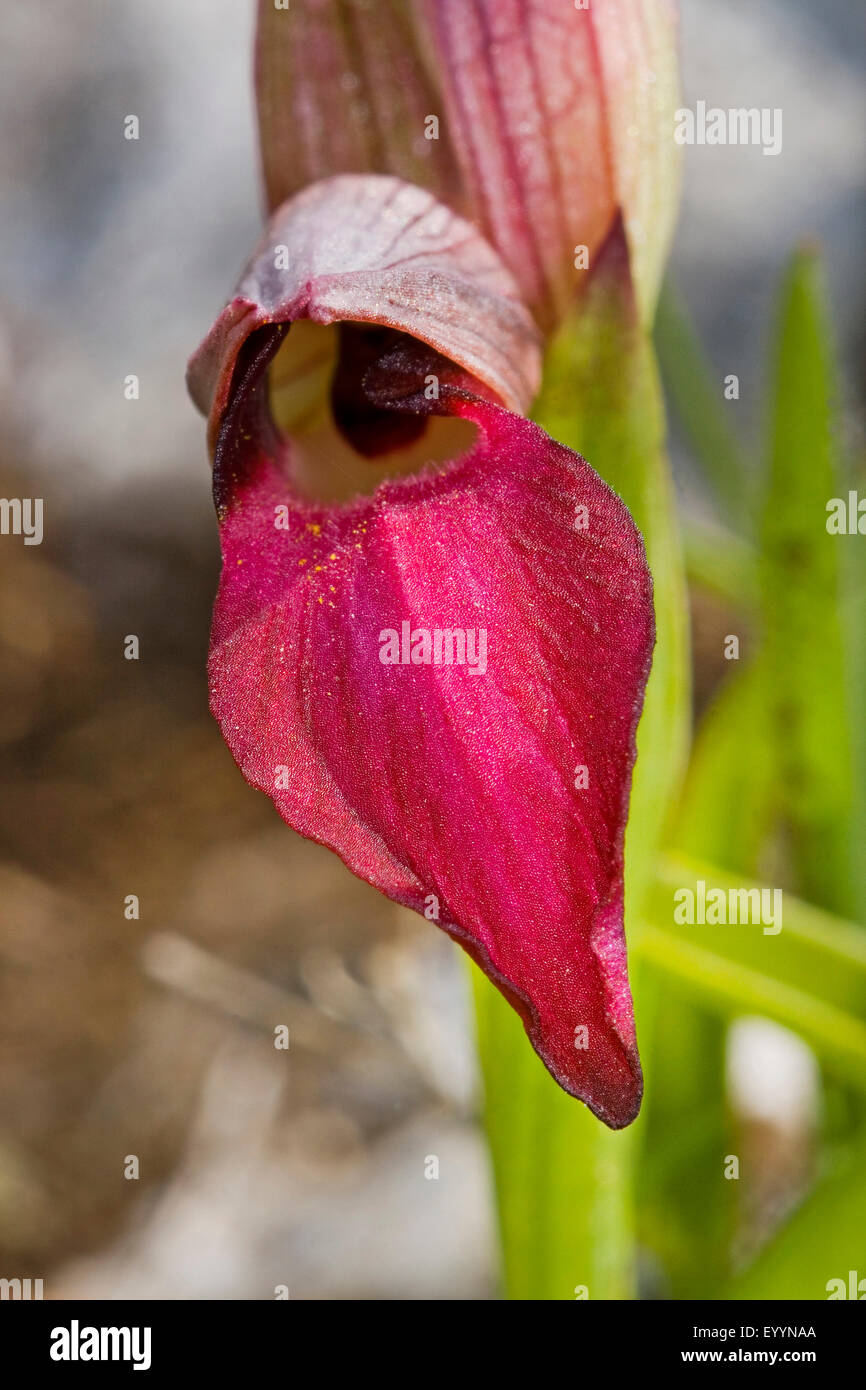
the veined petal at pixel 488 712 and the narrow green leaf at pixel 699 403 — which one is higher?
the narrow green leaf at pixel 699 403

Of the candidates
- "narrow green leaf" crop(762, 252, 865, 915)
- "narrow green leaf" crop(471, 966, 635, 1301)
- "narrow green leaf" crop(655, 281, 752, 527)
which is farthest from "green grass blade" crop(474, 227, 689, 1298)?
"narrow green leaf" crop(655, 281, 752, 527)

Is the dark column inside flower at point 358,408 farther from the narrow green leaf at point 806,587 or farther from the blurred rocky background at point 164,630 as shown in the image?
the blurred rocky background at point 164,630

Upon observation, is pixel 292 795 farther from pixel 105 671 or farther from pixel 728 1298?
pixel 105 671

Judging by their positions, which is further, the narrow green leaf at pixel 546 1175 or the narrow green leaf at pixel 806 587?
the narrow green leaf at pixel 806 587

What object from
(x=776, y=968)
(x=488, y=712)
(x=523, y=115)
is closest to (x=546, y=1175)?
(x=776, y=968)

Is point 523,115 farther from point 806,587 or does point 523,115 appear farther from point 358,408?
point 806,587

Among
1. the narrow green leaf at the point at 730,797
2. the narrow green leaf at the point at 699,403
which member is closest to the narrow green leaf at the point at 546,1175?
the narrow green leaf at the point at 730,797
